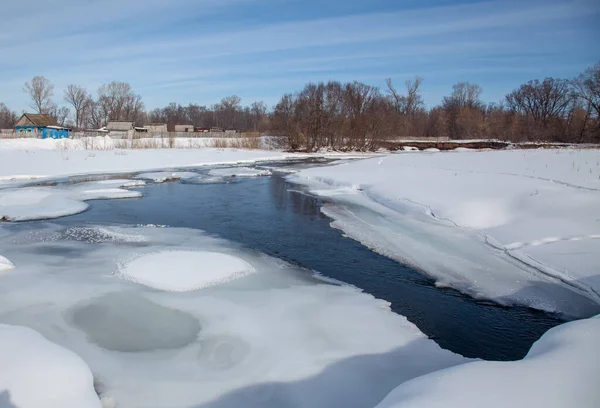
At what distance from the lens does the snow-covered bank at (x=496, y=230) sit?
16.7 feet

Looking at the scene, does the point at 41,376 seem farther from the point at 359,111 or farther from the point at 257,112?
the point at 257,112

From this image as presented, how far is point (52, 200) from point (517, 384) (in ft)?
36.3

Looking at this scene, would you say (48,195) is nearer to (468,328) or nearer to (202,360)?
(202,360)

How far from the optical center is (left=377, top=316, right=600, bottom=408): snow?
235 centimetres

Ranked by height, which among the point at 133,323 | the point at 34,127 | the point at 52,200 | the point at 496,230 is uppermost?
the point at 34,127

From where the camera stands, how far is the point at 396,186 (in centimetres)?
1208

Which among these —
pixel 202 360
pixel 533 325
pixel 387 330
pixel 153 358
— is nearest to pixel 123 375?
pixel 153 358

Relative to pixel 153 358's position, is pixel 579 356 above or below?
above

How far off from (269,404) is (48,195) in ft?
35.4

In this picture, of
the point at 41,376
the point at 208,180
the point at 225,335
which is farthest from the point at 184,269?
the point at 208,180

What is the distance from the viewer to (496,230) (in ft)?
24.0

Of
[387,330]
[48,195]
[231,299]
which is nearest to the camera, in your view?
[387,330]

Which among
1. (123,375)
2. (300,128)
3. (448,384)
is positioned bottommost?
(123,375)

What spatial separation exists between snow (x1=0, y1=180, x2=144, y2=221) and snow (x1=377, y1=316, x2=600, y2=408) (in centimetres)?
877
